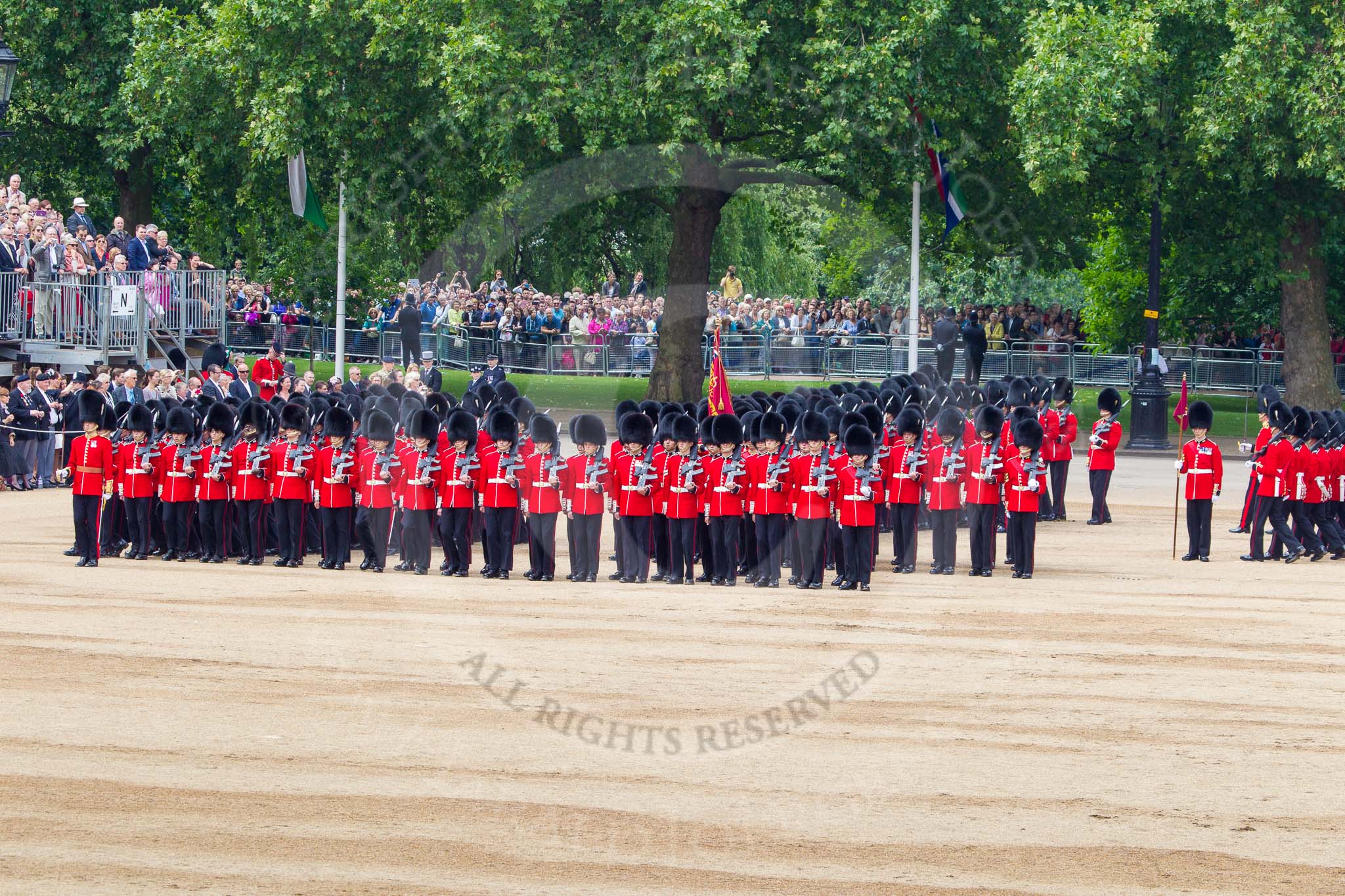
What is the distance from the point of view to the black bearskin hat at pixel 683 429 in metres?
14.9

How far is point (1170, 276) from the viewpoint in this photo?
106ft

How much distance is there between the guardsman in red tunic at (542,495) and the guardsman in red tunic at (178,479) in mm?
3002

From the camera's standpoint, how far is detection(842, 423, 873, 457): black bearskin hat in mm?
14344

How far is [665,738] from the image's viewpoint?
30.5 feet

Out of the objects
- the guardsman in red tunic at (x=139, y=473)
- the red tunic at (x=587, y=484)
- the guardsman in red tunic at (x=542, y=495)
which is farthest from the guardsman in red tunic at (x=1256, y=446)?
the guardsman in red tunic at (x=139, y=473)

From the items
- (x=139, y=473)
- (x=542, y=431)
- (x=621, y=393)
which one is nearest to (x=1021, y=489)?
(x=542, y=431)

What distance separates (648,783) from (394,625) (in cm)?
407

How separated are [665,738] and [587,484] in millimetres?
5715

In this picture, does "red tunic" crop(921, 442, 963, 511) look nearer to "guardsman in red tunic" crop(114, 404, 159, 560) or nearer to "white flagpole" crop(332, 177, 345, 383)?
"guardsman in red tunic" crop(114, 404, 159, 560)

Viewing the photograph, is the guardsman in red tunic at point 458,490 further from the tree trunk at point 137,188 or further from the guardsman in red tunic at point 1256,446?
the tree trunk at point 137,188

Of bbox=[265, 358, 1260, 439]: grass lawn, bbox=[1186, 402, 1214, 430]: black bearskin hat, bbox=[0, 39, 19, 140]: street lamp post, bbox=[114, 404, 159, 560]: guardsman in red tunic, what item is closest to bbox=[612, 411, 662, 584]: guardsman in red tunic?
bbox=[114, 404, 159, 560]: guardsman in red tunic

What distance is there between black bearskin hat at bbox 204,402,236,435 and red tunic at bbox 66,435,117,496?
0.86 m

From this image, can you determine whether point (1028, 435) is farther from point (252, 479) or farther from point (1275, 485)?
point (252, 479)

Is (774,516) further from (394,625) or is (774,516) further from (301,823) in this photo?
(301,823)
